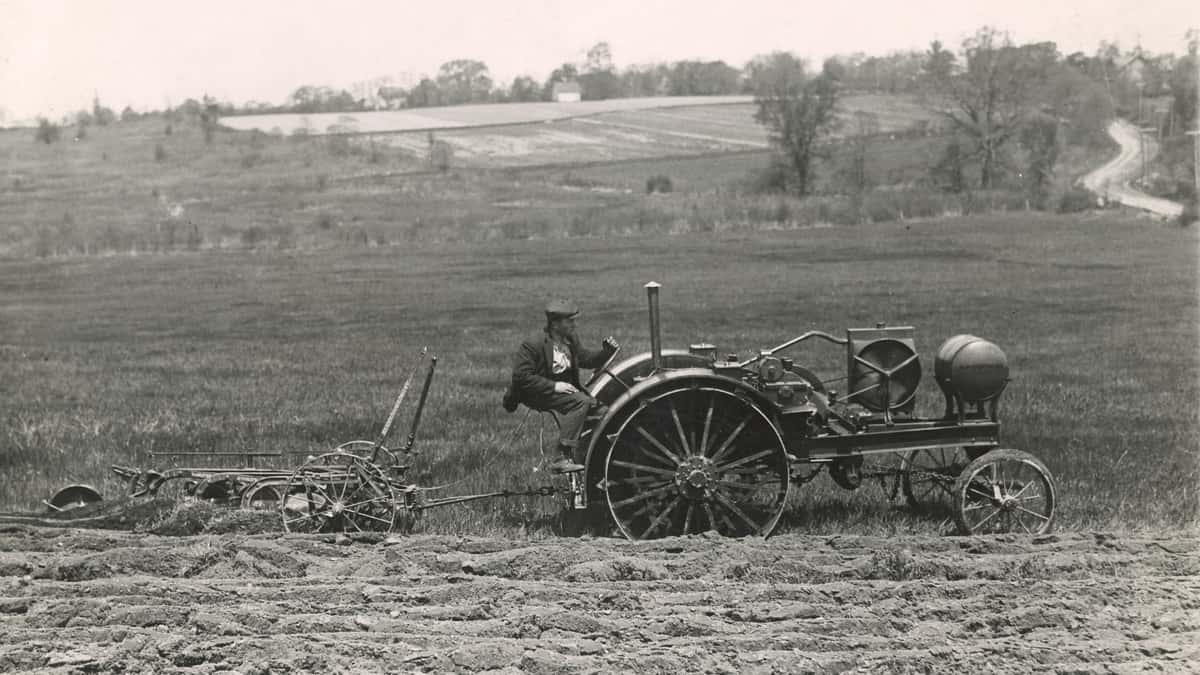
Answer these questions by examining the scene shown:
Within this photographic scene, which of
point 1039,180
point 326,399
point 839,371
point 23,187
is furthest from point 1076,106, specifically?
point 23,187

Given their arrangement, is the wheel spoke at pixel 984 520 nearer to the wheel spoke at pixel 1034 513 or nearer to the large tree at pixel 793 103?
the wheel spoke at pixel 1034 513

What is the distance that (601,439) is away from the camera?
274 inches

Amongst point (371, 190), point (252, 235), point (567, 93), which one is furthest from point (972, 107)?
point (252, 235)

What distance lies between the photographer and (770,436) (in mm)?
7066

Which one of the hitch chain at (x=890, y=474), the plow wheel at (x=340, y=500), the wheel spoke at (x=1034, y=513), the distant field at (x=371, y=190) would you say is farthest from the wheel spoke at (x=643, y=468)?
the distant field at (x=371, y=190)

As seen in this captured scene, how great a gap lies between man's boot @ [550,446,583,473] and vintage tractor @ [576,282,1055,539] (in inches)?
4.2

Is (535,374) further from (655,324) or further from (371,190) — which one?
(371,190)

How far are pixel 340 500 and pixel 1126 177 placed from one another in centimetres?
2577

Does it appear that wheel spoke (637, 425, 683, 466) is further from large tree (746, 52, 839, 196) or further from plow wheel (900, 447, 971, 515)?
large tree (746, 52, 839, 196)

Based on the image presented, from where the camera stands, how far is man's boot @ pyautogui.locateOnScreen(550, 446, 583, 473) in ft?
23.1

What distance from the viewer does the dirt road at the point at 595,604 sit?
16.7ft

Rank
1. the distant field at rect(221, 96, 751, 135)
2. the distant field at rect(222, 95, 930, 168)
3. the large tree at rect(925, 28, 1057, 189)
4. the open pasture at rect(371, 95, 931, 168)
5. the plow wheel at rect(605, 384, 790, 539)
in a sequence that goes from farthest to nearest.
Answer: the open pasture at rect(371, 95, 931, 168), the distant field at rect(222, 95, 930, 168), the large tree at rect(925, 28, 1057, 189), the distant field at rect(221, 96, 751, 135), the plow wheel at rect(605, 384, 790, 539)

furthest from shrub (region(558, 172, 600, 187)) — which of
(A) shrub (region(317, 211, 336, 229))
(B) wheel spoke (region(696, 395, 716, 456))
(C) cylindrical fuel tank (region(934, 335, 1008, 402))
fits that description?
(B) wheel spoke (region(696, 395, 716, 456))

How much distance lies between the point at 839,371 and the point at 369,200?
1350 cm
